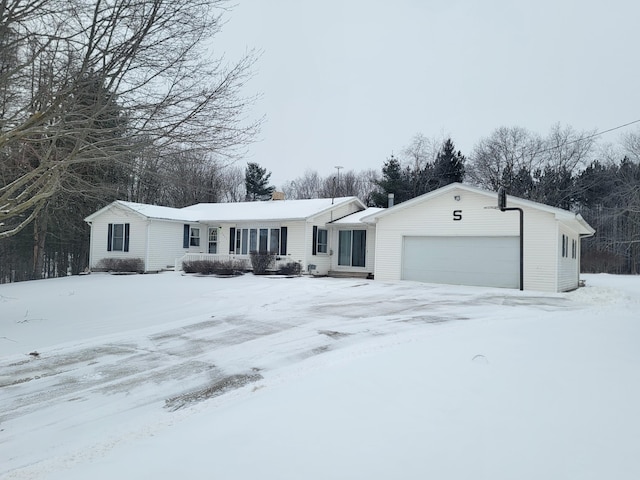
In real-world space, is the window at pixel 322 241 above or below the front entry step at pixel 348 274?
above

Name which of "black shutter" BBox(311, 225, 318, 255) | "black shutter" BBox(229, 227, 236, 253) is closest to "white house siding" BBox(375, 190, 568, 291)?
"black shutter" BBox(311, 225, 318, 255)

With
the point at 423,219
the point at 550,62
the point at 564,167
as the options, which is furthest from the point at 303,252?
the point at 564,167

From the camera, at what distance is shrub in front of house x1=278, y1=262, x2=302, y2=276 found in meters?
21.1

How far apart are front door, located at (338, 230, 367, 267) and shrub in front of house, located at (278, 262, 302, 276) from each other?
275 cm

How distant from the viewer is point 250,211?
2473 cm

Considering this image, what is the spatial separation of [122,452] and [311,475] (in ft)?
5.34

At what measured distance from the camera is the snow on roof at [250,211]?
Result: 883 inches

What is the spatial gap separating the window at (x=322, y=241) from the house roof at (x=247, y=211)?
3.75 feet

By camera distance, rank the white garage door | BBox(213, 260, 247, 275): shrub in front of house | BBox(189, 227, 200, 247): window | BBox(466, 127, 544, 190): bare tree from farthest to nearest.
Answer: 1. BBox(466, 127, 544, 190): bare tree
2. BBox(189, 227, 200, 247): window
3. BBox(213, 260, 247, 275): shrub in front of house
4. the white garage door

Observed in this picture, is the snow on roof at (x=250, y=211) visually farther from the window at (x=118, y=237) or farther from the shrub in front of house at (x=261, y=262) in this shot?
the shrub in front of house at (x=261, y=262)

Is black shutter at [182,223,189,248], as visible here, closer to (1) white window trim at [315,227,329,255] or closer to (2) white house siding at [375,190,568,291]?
(1) white window trim at [315,227,329,255]

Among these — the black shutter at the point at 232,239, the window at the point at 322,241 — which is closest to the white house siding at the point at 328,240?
the window at the point at 322,241

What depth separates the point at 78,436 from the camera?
13.9 feet

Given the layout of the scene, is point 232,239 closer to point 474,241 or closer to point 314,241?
point 314,241
